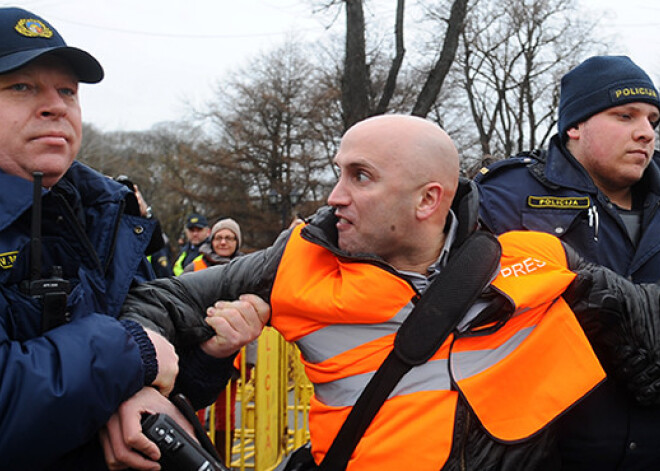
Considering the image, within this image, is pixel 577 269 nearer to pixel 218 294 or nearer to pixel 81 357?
pixel 218 294

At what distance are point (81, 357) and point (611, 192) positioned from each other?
7.26 feet

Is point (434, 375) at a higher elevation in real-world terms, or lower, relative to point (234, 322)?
lower

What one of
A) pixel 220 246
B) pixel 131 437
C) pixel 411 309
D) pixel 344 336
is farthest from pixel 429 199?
pixel 220 246

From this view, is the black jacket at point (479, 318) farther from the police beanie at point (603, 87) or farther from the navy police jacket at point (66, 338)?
the police beanie at point (603, 87)

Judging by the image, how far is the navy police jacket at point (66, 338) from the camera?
1.31 metres

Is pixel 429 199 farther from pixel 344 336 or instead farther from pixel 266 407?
pixel 266 407

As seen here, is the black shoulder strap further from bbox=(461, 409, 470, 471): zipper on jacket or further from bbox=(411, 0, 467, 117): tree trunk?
bbox=(411, 0, 467, 117): tree trunk

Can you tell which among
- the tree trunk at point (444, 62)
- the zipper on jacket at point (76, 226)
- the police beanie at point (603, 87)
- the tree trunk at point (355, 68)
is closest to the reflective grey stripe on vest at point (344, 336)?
the zipper on jacket at point (76, 226)

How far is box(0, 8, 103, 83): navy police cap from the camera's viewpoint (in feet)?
5.04

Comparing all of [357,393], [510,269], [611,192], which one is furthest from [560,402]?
[611,192]

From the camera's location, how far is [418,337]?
175 centimetres

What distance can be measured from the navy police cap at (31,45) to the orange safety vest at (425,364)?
2.89 feet

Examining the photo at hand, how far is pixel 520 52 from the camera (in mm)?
24047

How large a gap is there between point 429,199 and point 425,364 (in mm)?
548
